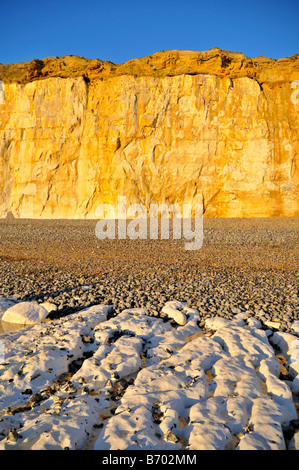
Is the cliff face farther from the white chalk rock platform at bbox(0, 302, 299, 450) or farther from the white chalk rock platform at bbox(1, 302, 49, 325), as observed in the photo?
the white chalk rock platform at bbox(0, 302, 299, 450)

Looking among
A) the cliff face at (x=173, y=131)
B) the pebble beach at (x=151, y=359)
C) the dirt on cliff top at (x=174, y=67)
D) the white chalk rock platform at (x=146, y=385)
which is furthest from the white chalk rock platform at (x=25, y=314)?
the dirt on cliff top at (x=174, y=67)

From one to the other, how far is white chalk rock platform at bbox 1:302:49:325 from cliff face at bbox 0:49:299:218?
18355 mm

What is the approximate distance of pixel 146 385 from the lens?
2.90 meters

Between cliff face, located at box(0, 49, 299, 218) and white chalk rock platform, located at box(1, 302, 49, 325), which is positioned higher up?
cliff face, located at box(0, 49, 299, 218)

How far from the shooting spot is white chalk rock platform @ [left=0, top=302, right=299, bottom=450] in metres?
2.27

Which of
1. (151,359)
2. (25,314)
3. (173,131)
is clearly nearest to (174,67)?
(173,131)

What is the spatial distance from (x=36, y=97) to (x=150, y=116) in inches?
319

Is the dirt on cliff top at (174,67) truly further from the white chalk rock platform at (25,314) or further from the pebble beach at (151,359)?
the white chalk rock platform at (25,314)

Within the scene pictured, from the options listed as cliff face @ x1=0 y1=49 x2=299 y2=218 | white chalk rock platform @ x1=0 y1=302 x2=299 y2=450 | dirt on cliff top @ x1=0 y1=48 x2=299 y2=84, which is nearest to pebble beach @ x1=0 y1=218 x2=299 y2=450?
white chalk rock platform @ x1=0 y1=302 x2=299 y2=450

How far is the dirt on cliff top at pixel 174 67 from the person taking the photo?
2250cm

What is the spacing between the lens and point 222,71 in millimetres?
22453

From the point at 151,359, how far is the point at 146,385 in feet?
1.76

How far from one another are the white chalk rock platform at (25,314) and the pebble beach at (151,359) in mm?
70

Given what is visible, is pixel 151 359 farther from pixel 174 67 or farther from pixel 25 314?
pixel 174 67
